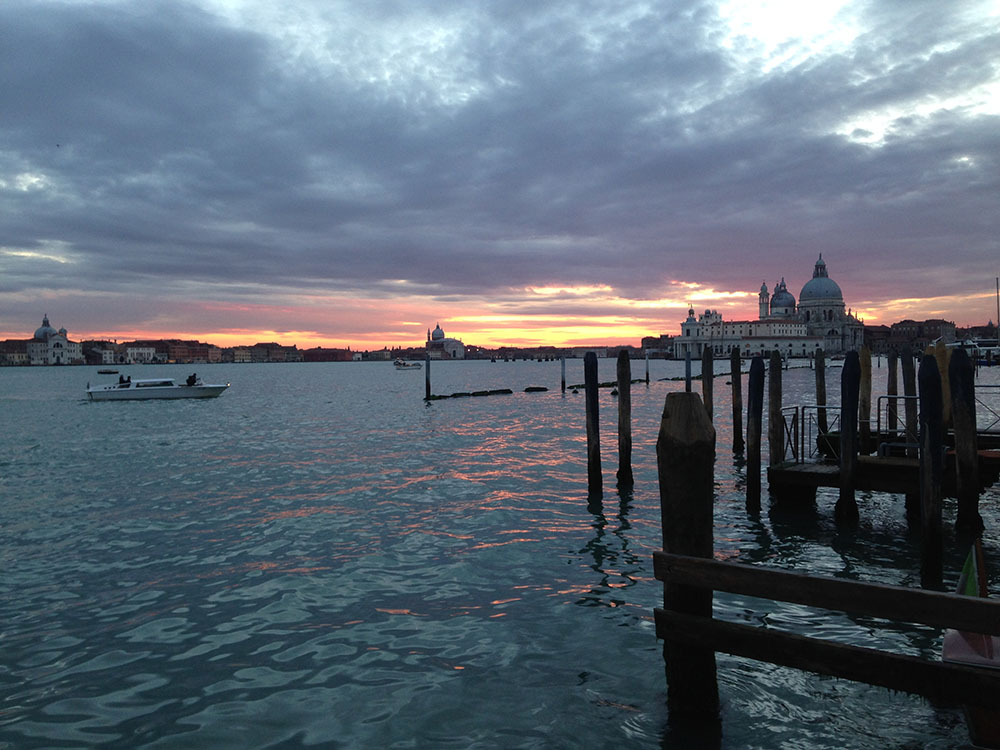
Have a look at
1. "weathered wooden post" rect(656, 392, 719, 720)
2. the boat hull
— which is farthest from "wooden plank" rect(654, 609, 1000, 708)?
the boat hull

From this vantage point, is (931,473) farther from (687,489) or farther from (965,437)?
(687,489)

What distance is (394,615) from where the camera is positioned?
713cm

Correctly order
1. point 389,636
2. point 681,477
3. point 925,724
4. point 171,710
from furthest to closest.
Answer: point 389,636
point 171,710
point 925,724
point 681,477

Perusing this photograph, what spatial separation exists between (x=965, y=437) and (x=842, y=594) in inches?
265

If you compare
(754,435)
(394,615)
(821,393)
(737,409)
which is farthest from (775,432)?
(394,615)

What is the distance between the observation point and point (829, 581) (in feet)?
11.3

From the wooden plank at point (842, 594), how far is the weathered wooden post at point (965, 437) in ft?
19.4

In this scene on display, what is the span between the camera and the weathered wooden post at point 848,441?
991 cm

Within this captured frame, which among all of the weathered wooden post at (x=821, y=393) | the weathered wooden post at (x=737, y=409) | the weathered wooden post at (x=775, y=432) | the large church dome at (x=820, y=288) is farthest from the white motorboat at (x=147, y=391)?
the large church dome at (x=820, y=288)

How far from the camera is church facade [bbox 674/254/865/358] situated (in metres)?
179

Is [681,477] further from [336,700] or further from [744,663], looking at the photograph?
[336,700]

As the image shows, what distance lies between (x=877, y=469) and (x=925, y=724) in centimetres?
645

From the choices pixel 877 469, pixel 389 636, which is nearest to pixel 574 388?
pixel 877 469

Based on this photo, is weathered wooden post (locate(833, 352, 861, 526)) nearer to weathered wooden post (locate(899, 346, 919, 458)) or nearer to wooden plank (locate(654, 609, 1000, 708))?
weathered wooden post (locate(899, 346, 919, 458))
